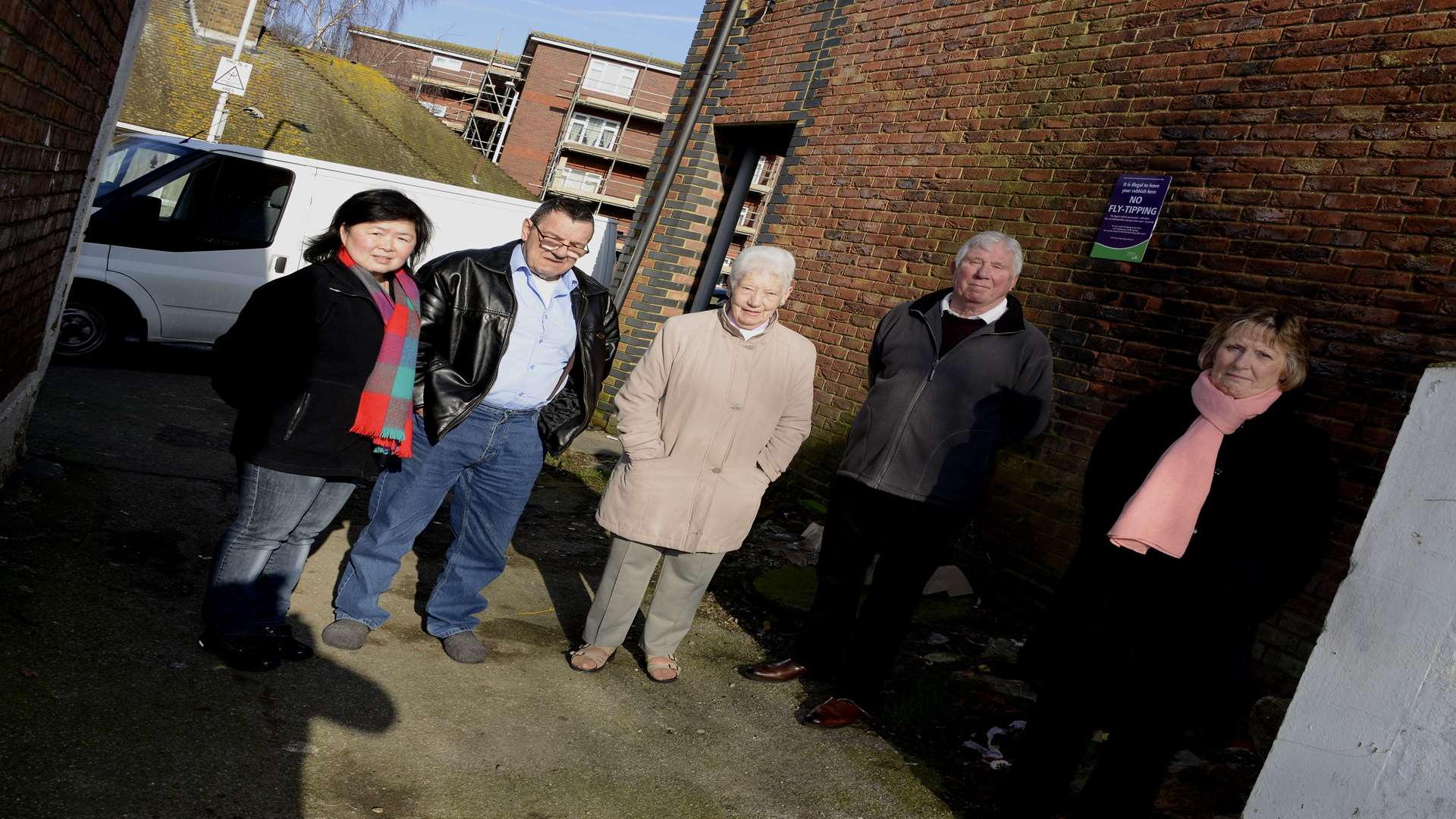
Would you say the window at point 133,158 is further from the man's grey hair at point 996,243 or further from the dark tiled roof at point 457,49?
the dark tiled roof at point 457,49

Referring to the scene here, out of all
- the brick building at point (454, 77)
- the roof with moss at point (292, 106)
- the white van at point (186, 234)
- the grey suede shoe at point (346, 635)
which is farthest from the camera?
the brick building at point (454, 77)

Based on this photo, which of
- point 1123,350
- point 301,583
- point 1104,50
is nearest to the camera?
point 301,583

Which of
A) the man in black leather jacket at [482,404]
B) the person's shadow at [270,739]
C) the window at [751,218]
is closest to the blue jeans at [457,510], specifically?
the man in black leather jacket at [482,404]

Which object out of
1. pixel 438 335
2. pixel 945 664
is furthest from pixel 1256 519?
pixel 438 335

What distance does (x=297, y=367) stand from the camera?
343cm

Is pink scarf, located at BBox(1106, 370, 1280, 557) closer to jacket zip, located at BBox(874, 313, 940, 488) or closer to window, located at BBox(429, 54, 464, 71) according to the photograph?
jacket zip, located at BBox(874, 313, 940, 488)

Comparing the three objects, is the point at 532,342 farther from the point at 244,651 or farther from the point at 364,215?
the point at 244,651

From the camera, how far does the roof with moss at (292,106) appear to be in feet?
81.6

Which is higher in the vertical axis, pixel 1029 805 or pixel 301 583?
pixel 1029 805

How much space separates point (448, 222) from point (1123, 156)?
6.63m

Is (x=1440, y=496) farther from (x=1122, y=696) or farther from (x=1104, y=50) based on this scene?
(x=1104, y=50)

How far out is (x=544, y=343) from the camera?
4160 millimetres

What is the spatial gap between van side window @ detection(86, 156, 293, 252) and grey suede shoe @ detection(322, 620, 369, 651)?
586 centimetres

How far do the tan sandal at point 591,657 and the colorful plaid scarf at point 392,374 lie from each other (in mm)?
1191
